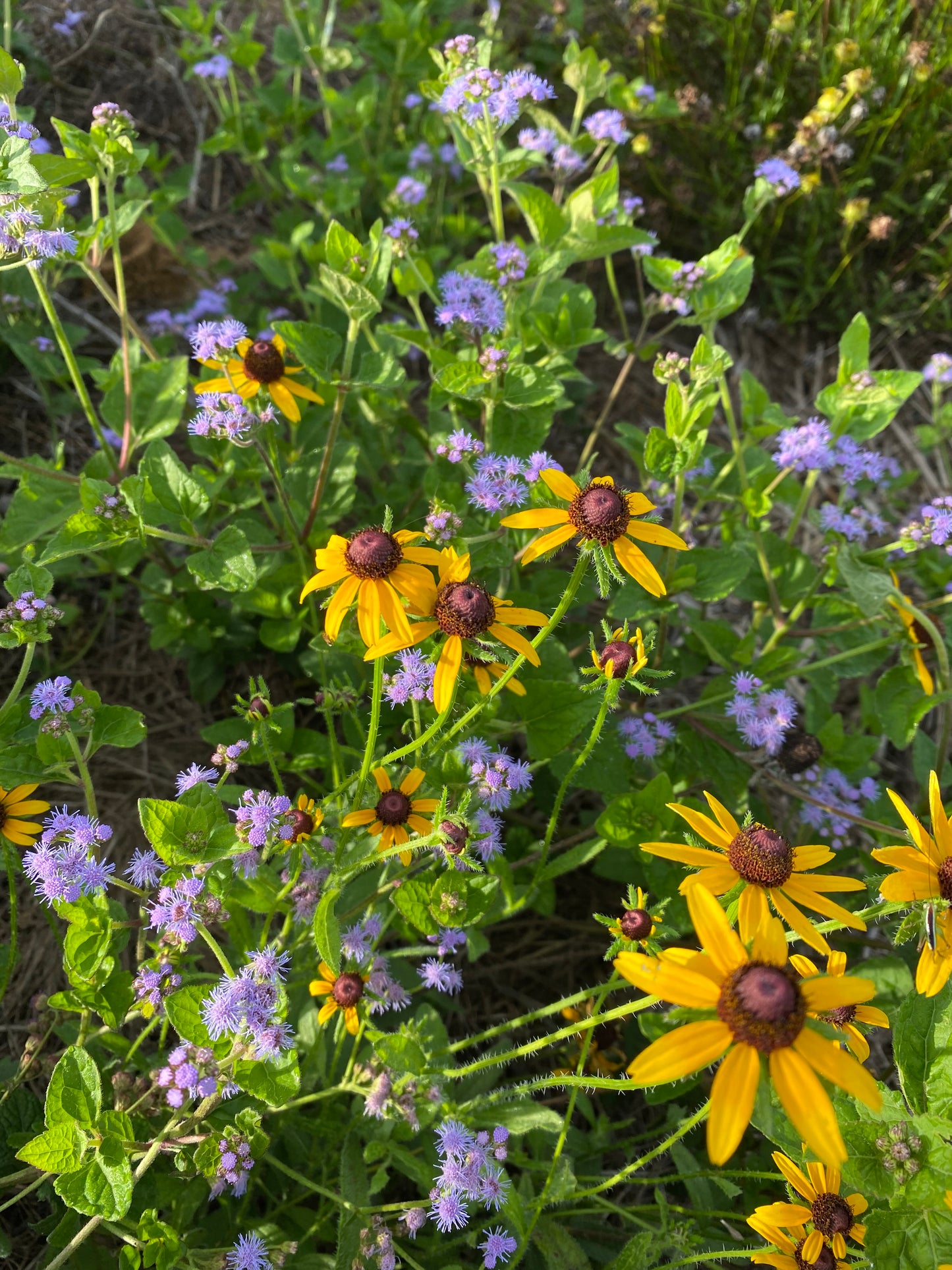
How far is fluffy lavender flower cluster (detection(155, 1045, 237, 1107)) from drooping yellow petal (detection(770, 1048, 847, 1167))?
1.09 metres

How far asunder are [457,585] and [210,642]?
155cm

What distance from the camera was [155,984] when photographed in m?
1.93

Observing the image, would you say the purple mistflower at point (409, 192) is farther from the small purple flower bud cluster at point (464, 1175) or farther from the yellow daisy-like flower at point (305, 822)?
the small purple flower bud cluster at point (464, 1175)

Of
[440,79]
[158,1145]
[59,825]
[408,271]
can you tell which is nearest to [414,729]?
[59,825]

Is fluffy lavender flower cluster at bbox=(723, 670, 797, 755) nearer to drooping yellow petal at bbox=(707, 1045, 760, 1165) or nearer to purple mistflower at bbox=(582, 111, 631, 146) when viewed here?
drooping yellow petal at bbox=(707, 1045, 760, 1165)

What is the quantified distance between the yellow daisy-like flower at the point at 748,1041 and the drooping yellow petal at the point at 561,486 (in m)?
0.89

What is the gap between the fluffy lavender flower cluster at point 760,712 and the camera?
8.71 ft

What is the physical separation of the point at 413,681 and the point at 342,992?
0.71 metres

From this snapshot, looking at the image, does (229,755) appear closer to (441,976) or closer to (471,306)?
(441,976)

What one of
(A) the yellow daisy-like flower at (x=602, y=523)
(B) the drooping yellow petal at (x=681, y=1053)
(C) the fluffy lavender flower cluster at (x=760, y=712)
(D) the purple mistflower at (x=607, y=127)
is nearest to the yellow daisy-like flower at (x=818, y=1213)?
(B) the drooping yellow petal at (x=681, y=1053)

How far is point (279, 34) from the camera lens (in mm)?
4340

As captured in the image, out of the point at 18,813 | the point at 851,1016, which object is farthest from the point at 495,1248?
the point at 18,813

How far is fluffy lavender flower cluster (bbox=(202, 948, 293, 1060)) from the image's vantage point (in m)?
1.74

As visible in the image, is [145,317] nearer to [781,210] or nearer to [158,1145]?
[781,210]
